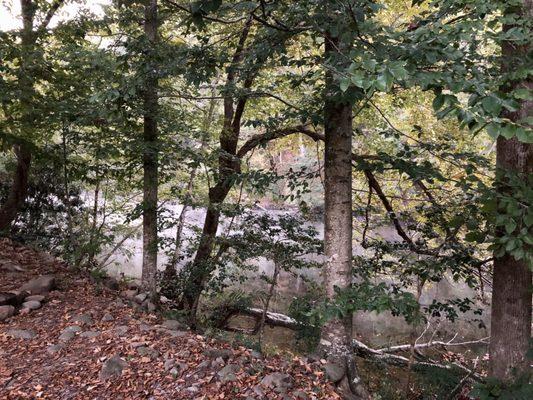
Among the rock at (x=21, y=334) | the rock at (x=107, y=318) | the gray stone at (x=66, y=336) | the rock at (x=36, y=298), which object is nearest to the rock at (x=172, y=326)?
the rock at (x=107, y=318)

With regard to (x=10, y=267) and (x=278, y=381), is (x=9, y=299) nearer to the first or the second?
(x=10, y=267)

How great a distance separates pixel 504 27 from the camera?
9.89ft

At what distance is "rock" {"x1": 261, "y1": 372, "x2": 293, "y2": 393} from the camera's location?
10.7 feet

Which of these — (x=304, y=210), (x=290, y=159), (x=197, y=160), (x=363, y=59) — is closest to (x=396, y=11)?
(x=304, y=210)

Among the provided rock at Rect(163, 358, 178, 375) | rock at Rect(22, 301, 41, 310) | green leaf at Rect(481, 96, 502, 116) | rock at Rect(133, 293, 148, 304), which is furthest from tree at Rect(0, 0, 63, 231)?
green leaf at Rect(481, 96, 502, 116)

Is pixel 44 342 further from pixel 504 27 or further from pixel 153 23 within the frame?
pixel 504 27

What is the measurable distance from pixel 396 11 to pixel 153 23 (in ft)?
13.1

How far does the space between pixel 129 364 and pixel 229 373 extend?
949 millimetres

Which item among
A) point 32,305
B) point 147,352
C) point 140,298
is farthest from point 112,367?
point 140,298

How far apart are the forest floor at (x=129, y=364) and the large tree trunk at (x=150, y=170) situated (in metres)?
1.67

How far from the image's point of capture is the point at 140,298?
6.11 meters

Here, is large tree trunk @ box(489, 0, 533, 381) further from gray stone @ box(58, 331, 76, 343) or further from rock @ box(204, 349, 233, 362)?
gray stone @ box(58, 331, 76, 343)

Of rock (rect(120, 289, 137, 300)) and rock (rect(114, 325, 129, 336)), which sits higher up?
rock (rect(120, 289, 137, 300))

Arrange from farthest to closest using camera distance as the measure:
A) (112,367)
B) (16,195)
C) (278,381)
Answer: (16,195), (112,367), (278,381)
